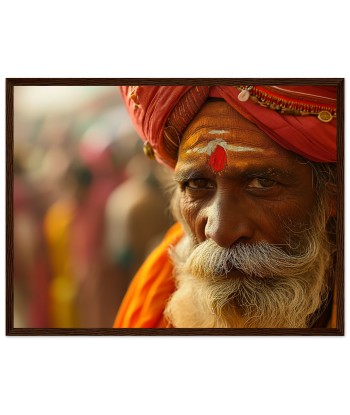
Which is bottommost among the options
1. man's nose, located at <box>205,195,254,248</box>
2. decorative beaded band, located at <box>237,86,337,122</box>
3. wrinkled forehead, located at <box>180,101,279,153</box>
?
man's nose, located at <box>205,195,254,248</box>

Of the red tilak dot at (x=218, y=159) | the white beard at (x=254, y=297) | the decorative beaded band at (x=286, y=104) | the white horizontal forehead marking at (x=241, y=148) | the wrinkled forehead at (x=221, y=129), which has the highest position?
the decorative beaded band at (x=286, y=104)

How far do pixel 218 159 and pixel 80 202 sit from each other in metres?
0.47

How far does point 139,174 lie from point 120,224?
6.8 inches

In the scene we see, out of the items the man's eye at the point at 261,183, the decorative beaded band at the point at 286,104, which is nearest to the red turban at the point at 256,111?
the decorative beaded band at the point at 286,104

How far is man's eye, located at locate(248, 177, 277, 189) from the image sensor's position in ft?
7.43

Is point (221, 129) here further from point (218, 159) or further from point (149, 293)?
point (149, 293)

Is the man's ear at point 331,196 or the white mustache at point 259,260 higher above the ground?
the man's ear at point 331,196

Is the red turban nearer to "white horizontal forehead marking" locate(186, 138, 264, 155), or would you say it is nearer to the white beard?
"white horizontal forehead marking" locate(186, 138, 264, 155)

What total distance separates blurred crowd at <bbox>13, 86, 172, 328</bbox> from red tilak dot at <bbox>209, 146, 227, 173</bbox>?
0.53ft

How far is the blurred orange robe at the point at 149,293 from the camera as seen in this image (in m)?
2.32

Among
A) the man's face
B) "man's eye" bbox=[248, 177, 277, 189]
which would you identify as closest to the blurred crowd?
the man's face

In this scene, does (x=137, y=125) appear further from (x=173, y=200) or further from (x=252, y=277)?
(x=252, y=277)

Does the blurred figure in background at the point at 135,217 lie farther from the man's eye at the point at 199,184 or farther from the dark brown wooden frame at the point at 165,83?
the dark brown wooden frame at the point at 165,83
